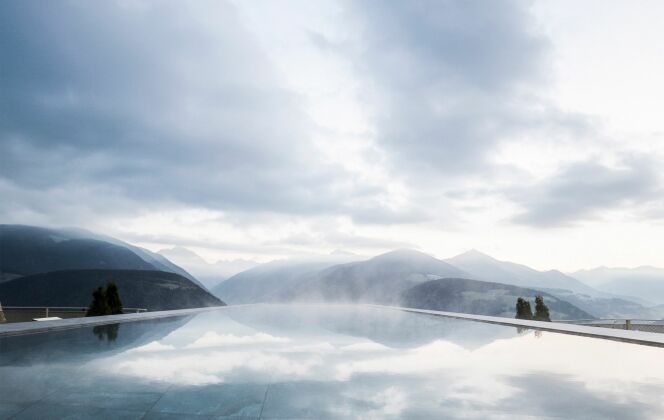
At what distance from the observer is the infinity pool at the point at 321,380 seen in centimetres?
556

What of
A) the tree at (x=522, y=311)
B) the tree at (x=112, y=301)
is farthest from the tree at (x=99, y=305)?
the tree at (x=522, y=311)

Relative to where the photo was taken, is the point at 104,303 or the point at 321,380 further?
the point at 104,303

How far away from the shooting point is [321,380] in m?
7.47

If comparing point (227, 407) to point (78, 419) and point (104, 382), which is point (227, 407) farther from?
point (104, 382)

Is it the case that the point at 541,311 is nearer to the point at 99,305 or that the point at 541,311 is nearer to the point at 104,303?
the point at 104,303

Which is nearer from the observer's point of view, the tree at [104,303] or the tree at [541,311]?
the tree at [104,303]

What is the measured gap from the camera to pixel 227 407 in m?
5.59

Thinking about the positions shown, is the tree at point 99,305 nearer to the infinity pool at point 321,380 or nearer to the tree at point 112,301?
the tree at point 112,301

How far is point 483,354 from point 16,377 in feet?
31.5

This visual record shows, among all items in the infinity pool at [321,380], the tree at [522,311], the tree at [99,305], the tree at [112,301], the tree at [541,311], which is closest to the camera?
the infinity pool at [321,380]

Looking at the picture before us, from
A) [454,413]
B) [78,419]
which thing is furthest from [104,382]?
[454,413]

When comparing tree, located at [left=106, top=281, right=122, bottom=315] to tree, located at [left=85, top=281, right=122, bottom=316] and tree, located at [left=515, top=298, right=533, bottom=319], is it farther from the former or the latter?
tree, located at [left=515, top=298, right=533, bottom=319]

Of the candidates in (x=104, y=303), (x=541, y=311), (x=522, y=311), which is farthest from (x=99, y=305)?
(x=541, y=311)

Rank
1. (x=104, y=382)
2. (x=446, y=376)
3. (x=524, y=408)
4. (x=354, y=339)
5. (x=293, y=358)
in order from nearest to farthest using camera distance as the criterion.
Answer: (x=524, y=408) → (x=104, y=382) → (x=446, y=376) → (x=293, y=358) → (x=354, y=339)
